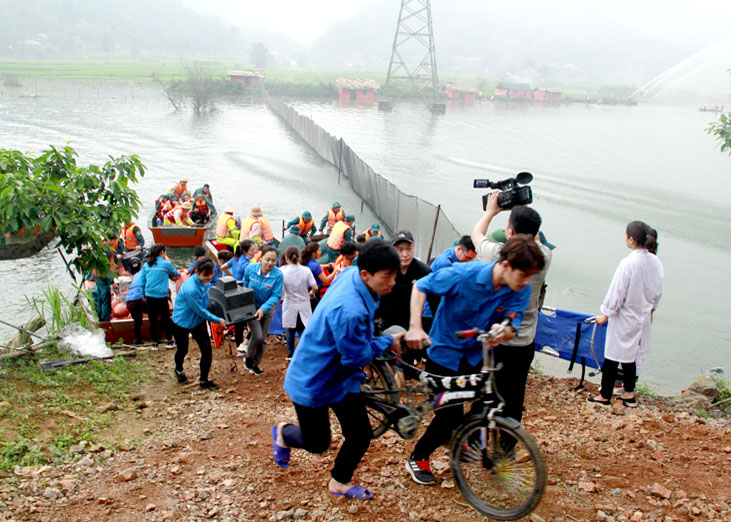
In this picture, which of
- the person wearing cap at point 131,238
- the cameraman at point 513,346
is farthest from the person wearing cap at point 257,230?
the cameraman at point 513,346

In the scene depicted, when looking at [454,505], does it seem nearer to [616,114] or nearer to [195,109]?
[195,109]

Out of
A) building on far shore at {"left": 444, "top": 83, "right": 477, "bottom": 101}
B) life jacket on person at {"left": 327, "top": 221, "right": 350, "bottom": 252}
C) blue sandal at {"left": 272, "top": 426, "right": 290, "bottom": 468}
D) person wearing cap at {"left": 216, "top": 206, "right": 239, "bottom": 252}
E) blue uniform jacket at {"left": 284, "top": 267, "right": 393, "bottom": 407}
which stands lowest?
person wearing cap at {"left": 216, "top": 206, "right": 239, "bottom": 252}

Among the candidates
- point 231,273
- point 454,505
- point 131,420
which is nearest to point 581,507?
point 454,505

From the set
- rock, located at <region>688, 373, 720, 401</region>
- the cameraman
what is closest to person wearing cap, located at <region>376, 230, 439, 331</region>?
the cameraman

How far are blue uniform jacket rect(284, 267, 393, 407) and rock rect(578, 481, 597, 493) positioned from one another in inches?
76.6

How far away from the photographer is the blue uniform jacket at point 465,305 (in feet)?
12.6

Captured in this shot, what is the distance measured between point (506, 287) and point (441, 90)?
92.6 metres

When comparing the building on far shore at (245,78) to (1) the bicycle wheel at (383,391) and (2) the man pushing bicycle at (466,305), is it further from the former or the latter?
(2) the man pushing bicycle at (466,305)

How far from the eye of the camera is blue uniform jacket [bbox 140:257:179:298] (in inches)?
321

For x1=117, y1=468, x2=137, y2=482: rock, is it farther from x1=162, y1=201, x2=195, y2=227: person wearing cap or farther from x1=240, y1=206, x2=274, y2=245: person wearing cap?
x1=162, y1=201, x2=195, y2=227: person wearing cap

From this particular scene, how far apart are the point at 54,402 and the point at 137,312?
9.26 feet

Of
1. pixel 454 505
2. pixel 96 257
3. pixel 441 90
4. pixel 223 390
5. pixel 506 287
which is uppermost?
pixel 441 90

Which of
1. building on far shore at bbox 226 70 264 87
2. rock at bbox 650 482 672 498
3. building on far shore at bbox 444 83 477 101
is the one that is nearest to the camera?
rock at bbox 650 482 672 498

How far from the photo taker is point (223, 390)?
704 cm
